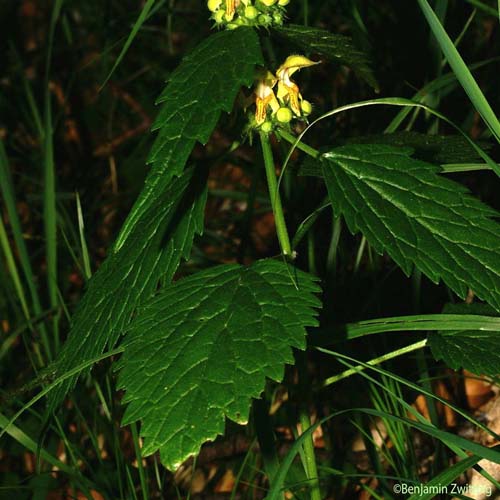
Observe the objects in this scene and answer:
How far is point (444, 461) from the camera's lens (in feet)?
4.13

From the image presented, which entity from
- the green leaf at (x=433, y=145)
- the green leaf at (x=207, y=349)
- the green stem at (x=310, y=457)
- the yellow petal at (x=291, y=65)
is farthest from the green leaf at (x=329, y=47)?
the green stem at (x=310, y=457)

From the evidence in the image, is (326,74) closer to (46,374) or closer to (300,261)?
(300,261)

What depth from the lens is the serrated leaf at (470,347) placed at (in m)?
0.95

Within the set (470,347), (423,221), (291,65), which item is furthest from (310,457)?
(291,65)

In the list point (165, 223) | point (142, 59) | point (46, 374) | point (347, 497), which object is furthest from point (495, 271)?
point (142, 59)

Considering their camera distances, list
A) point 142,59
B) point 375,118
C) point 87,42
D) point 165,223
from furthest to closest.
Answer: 1. point 87,42
2. point 142,59
3. point 375,118
4. point 165,223

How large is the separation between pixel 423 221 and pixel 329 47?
0.23 meters

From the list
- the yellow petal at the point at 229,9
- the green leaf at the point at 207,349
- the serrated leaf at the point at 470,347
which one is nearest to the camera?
the green leaf at the point at 207,349

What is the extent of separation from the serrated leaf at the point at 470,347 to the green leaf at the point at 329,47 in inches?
12.9

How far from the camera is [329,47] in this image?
90cm

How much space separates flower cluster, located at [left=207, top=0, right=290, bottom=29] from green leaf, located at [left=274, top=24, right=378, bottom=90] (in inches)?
1.3

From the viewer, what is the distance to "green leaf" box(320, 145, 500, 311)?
2.61 ft

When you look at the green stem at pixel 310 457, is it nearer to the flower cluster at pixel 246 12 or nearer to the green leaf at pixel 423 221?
the green leaf at pixel 423 221

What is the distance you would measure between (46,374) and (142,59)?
2127 millimetres
